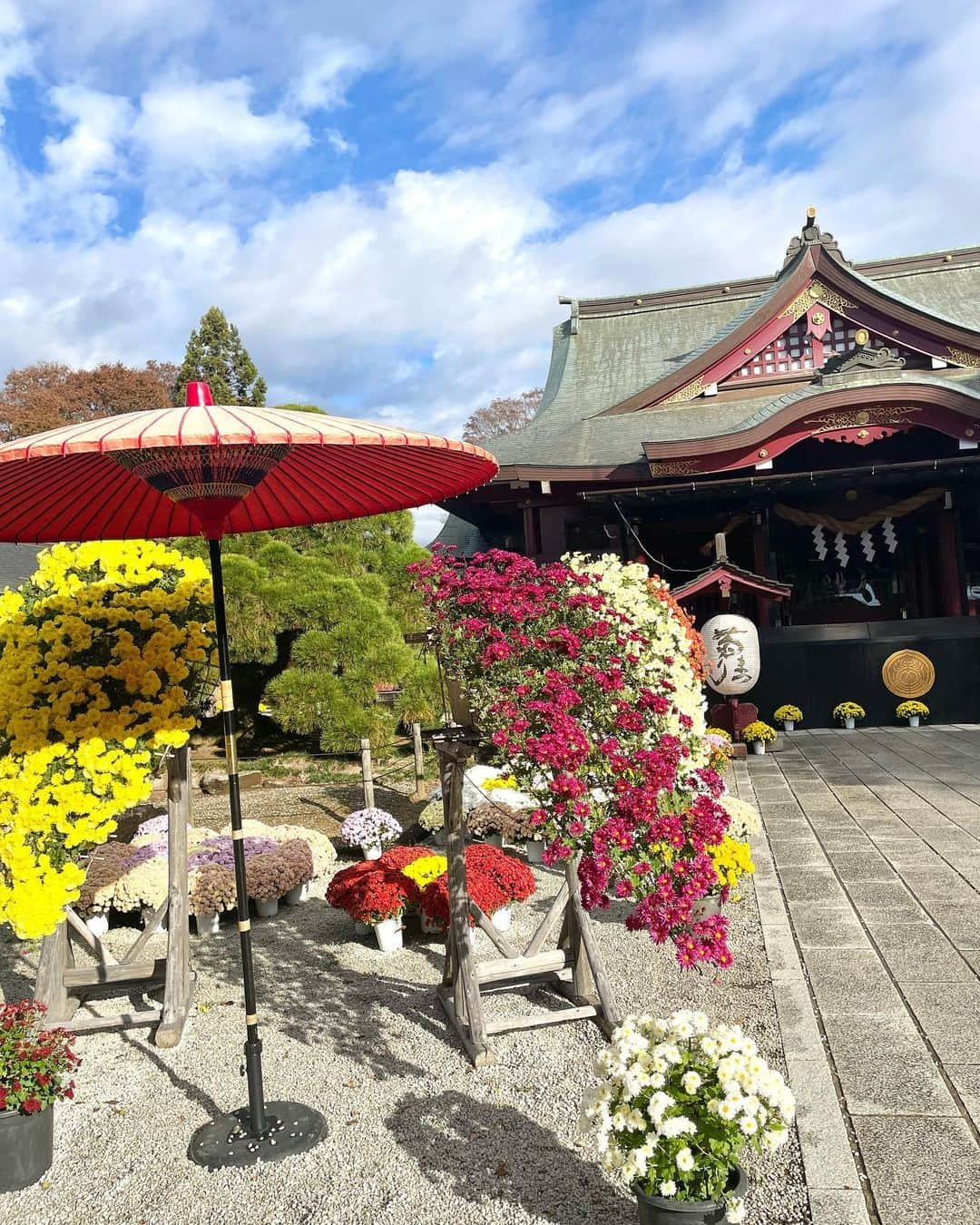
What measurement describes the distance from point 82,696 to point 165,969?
72.7 inches

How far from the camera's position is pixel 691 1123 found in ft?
9.27

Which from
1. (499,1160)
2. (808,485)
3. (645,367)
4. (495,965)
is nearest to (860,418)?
(808,485)

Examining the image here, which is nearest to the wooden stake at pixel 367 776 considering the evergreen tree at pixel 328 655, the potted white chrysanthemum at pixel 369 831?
the potted white chrysanthemum at pixel 369 831

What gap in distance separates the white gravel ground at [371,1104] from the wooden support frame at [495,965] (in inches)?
4.6

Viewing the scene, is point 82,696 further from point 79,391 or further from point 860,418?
point 79,391

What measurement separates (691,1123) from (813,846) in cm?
571

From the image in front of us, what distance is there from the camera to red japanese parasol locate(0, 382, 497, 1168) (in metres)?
3.08

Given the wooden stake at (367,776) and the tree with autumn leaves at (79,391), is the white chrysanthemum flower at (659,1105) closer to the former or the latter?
the wooden stake at (367,776)

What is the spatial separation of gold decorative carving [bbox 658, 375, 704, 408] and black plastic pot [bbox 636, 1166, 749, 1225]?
49.2 ft

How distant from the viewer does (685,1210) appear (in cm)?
278

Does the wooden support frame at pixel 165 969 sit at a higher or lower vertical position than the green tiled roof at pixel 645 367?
lower

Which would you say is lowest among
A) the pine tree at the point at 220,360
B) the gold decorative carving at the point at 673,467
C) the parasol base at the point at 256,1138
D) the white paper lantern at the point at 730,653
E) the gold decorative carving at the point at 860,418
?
the parasol base at the point at 256,1138

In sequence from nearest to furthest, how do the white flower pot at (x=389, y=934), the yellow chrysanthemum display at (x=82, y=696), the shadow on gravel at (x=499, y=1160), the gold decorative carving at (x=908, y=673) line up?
the shadow on gravel at (x=499, y=1160), the yellow chrysanthemum display at (x=82, y=696), the white flower pot at (x=389, y=934), the gold decorative carving at (x=908, y=673)

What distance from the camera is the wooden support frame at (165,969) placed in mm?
4980
